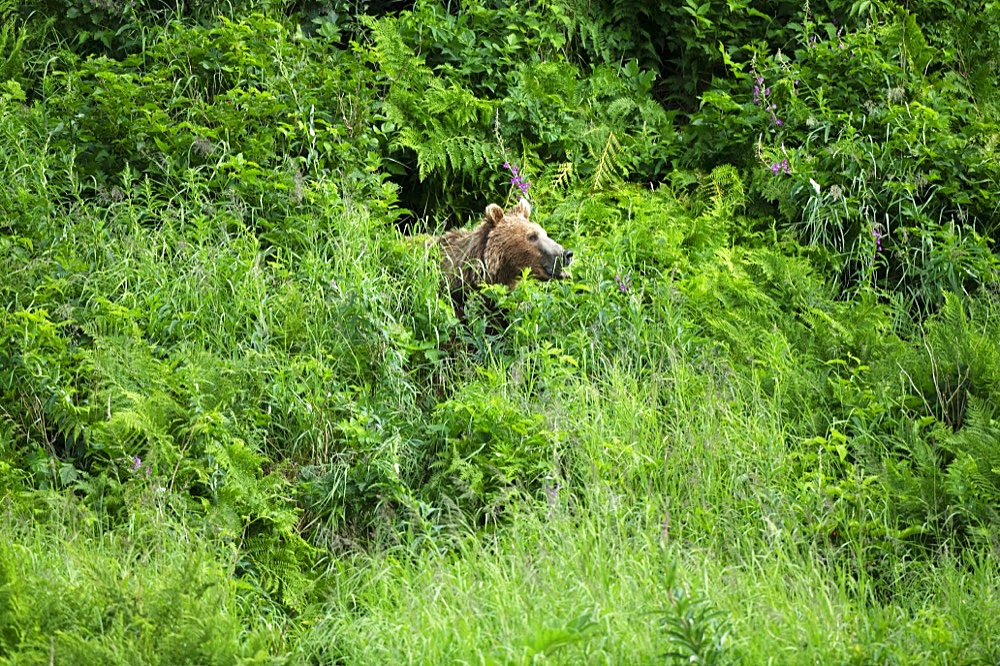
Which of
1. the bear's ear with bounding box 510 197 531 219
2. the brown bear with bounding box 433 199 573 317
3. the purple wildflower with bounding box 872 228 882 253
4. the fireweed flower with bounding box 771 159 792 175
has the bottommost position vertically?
the brown bear with bounding box 433 199 573 317

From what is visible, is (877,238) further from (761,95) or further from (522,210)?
(522,210)

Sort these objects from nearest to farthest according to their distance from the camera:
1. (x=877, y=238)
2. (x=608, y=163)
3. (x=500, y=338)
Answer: (x=500, y=338)
(x=877, y=238)
(x=608, y=163)

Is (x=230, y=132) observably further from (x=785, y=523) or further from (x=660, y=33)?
(x=785, y=523)

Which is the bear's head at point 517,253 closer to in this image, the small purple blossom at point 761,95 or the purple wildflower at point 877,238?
the purple wildflower at point 877,238

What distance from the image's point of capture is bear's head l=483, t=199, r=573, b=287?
770 cm

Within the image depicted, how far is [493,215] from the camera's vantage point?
7758mm

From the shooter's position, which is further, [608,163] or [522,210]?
[608,163]

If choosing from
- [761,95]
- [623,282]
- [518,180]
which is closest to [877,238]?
[761,95]

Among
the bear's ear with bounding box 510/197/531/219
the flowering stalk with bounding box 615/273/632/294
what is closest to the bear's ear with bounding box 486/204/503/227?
the bear's ear with bounding box 510/197/531/219

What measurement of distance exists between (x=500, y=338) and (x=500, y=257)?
71 cm

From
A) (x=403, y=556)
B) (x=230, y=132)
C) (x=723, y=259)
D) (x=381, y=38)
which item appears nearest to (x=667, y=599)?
(x=403, y=556)

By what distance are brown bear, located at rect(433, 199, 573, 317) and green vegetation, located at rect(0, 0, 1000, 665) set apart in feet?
0.74

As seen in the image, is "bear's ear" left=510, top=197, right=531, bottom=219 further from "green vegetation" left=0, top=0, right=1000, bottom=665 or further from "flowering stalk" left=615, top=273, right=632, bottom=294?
"flowering stalk" left=615, top=273, right=632, bottom=294

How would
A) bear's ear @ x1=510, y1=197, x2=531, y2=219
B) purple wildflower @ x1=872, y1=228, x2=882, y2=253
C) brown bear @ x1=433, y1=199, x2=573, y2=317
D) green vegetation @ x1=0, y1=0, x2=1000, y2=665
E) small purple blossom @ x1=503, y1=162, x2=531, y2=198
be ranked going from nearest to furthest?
green vegetation @ x1=0, y1=0, x2=1000, y2=665 < brown bear @ x1=433, y1=199, x2=573, y2=317 < purple wildflower @ x1=872, y1=228, x2=882, y2=253 < bear's ear @ x1=510, y1=197, x2=531, y2=219 < small purple blossom @ x1=503, y1=162, x2=531, y2=198
